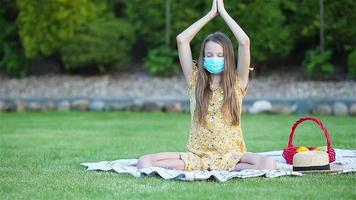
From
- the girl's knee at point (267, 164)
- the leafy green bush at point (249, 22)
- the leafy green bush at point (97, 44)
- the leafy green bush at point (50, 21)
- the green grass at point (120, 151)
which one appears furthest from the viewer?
the leafy green bush at point (50, 21)

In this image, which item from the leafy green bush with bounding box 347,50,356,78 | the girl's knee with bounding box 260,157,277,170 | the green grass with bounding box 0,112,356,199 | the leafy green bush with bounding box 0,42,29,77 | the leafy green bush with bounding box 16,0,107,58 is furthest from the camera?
the leafy green bush with bounding box 0,42,29,77

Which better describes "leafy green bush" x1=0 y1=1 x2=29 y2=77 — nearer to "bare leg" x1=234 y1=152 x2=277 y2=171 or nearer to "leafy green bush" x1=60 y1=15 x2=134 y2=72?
"leafy green bush" x1=60 y1=15 x2=134 y2=72

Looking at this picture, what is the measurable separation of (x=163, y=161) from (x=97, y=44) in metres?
8.23

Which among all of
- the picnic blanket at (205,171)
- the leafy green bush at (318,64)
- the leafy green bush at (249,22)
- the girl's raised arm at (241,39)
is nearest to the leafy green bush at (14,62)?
the leafy green bush at (249,22)

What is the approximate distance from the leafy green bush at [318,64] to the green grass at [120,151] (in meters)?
1.98

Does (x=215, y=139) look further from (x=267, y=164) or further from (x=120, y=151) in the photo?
(x=120, y=151)

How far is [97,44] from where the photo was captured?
47.1 ft

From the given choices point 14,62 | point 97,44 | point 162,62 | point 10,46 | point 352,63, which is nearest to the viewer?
point 352,63

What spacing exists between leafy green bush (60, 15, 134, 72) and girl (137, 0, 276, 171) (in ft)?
26.2

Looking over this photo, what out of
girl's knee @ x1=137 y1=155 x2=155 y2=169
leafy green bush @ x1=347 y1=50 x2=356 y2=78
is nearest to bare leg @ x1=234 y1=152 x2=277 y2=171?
girl's knee @ x1=137 y1=155 x2=155 y2=169

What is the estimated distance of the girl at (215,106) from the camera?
635 cm

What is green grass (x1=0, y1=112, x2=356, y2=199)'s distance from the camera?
5.44 m

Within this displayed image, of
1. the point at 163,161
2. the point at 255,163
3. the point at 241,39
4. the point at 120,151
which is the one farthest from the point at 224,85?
the point at 120,151

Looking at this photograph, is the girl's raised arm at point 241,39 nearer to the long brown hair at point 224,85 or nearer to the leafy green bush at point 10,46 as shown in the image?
the long brown hair at point 224,85
